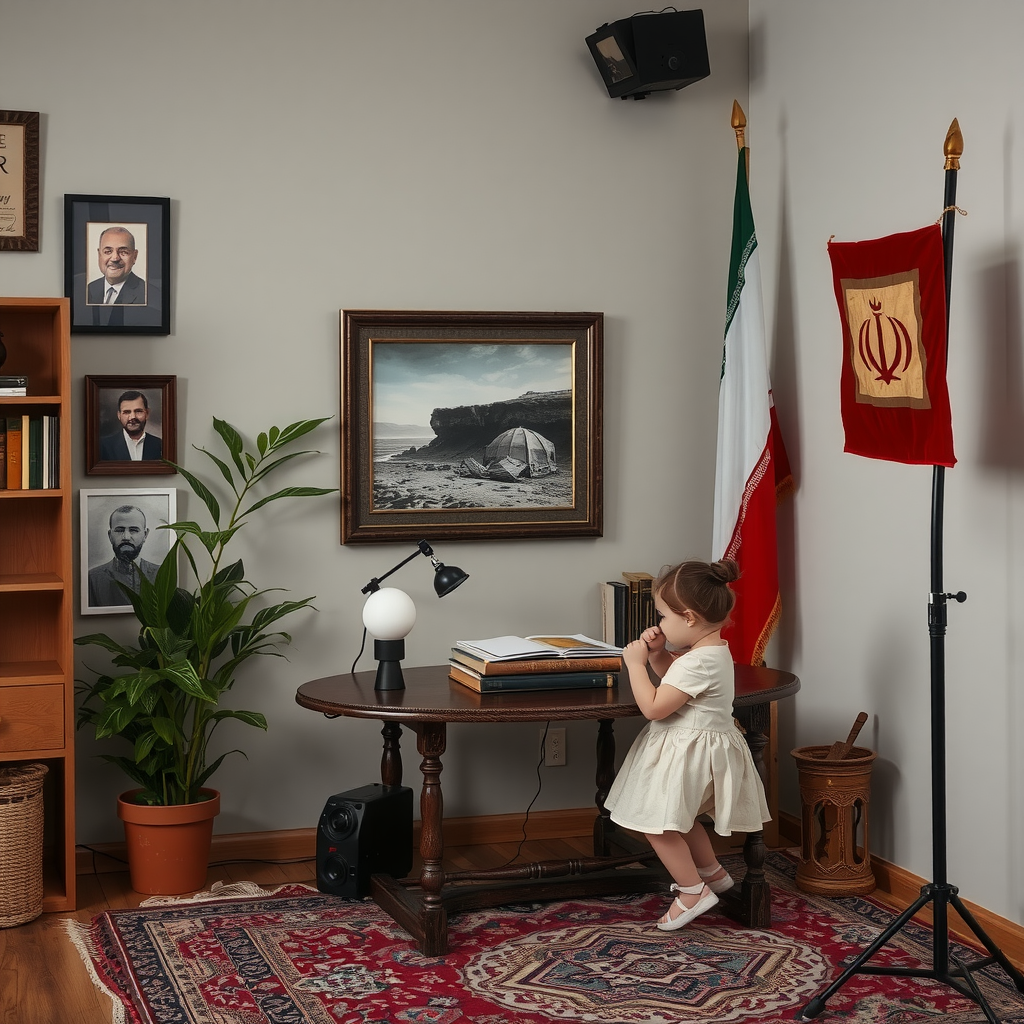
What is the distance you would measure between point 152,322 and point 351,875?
1.75 metres

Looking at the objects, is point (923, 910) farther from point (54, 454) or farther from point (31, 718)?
point (54, 454)

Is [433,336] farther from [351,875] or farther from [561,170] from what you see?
[351,875]

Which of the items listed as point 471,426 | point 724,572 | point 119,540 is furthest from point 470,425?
point 724,572

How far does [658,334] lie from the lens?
4.29 m

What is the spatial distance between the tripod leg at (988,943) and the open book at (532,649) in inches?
41.4

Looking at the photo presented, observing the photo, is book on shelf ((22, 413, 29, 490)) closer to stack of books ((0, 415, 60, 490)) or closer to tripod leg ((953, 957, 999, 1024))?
stack of books ((0, 415, 60, 490))

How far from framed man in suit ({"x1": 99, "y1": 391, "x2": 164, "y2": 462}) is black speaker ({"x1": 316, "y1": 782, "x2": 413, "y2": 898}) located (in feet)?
3.97

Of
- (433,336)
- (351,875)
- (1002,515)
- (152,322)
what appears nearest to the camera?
(1002,515)

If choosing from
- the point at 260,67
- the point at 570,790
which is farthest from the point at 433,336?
the point at 570,790

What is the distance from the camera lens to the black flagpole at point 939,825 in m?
2.71

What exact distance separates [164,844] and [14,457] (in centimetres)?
117

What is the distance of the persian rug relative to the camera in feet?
8.97

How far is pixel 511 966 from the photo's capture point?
299 centimetres

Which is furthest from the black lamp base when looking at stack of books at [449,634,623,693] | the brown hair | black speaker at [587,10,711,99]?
black speaker at [587,10,711,99]
